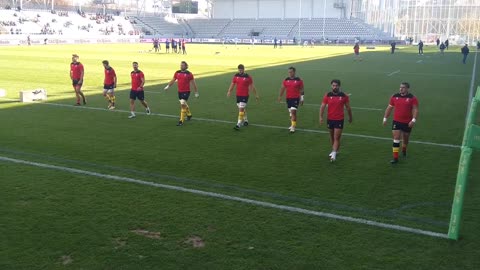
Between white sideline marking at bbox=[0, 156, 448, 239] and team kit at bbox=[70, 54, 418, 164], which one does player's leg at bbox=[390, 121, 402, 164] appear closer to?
team kit at bbox=[70, 54, 418, 164]

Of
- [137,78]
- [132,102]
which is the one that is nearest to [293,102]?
[137,78]

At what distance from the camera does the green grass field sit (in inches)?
239

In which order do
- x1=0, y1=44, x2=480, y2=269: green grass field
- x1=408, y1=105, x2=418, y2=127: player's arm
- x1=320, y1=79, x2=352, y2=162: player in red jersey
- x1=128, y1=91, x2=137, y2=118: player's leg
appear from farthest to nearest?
x1=128, y1=91, x2=137, y2=118: player's leg, x1=320, y1=79, x2=352, y2=162: player in red jersey, x1=408, y1=105, x2=418, y2=127: player's arm, x1=0, y1=44, x2=480, y2=269: green grass field

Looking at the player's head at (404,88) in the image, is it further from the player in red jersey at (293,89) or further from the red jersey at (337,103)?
the player in red jersey at (293,89)

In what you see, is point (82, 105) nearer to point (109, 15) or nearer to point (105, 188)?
point (105, 188)

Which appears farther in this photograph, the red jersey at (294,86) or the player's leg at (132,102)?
the player's leg at (132,102)

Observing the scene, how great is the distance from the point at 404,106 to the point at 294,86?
12.6ft

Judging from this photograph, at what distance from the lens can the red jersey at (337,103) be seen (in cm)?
1054

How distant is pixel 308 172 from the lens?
32.0 ft

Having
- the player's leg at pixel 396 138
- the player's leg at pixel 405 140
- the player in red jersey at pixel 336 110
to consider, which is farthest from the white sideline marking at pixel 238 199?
the player's leg at pixel 405 140

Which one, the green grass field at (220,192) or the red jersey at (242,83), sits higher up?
the red jersey at (242,83)

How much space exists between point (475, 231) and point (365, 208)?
166 centimetres

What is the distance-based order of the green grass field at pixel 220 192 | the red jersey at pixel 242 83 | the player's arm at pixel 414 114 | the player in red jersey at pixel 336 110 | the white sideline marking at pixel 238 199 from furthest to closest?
the red jersey at pixel 242 83, the player in red jersey at pixel 336 110, the player's arm at pixel 414 114, the white sideline marking at pixel 238 199, the green grass field at pixel 220 192

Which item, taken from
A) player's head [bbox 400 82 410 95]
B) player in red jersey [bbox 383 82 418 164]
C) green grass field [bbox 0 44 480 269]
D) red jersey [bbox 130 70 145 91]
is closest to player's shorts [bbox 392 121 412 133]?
player in red jersey [bbox 383 82 418 164]
